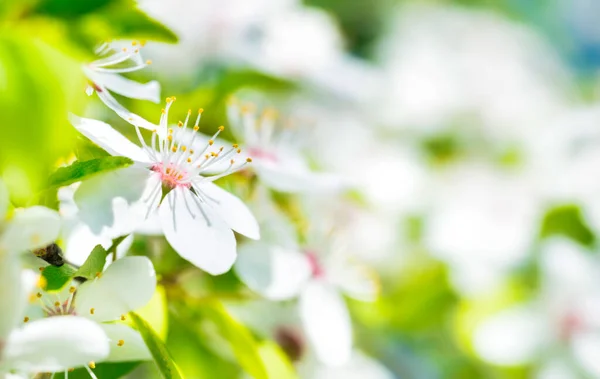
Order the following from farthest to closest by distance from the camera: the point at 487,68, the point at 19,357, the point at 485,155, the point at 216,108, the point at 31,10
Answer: the point at 487,68, the point at 485,155, the point at 216,108, the point at 31,10, the point at 19,357

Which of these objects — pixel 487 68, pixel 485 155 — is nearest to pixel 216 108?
pixel 485 155

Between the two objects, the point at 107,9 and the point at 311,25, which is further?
the point at 311,25

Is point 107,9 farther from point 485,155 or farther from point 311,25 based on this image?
point 485,155

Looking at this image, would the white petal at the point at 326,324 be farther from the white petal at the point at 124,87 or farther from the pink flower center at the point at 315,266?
the white petal at the point at 124,87

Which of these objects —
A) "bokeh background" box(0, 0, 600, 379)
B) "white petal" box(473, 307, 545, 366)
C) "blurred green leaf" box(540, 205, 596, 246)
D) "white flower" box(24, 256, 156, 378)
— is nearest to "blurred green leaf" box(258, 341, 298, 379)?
"bokeh background" box(0, 0, 600, 379)

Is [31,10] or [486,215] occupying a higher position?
[486,215]

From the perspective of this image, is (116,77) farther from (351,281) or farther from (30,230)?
(351,281)
